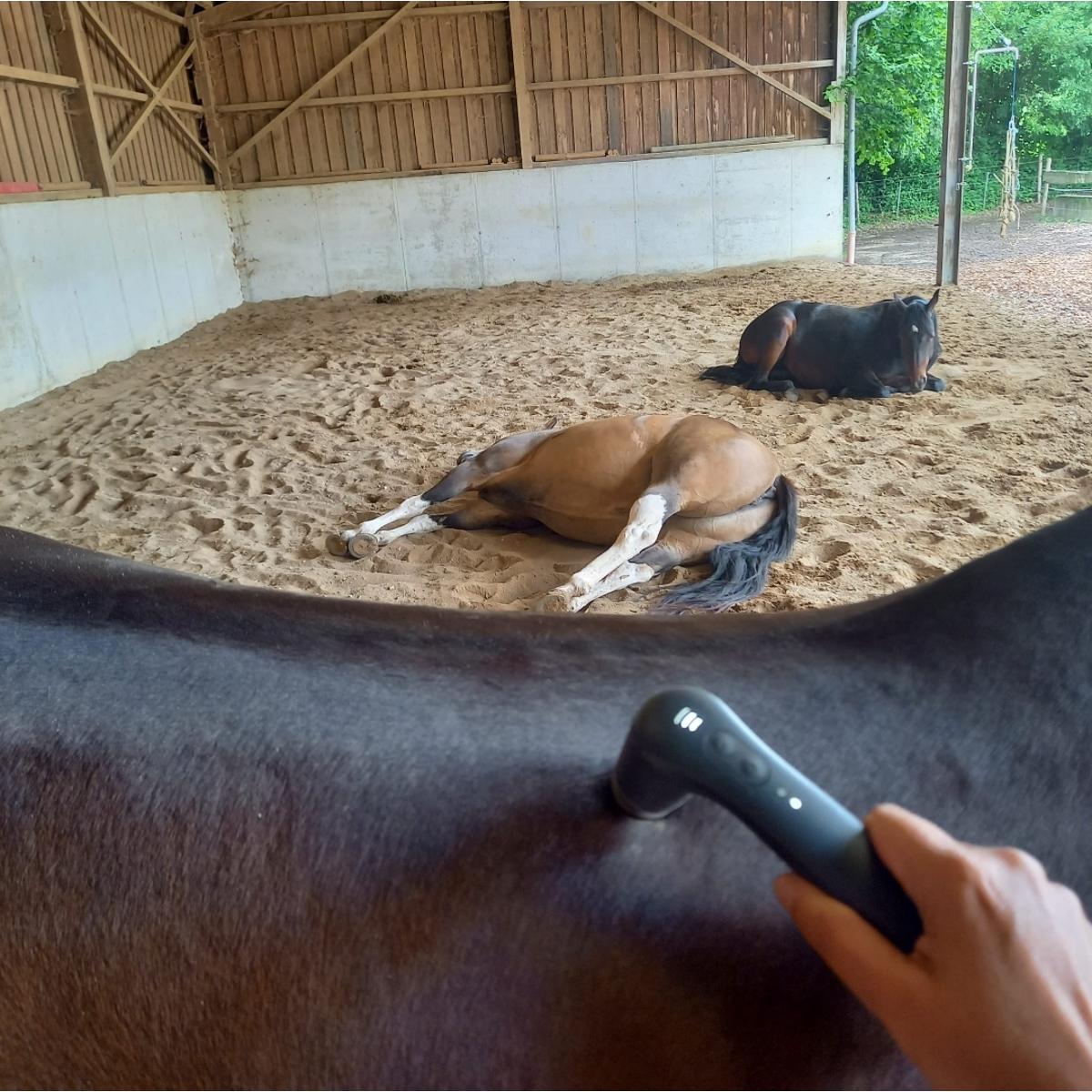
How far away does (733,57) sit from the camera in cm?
1322

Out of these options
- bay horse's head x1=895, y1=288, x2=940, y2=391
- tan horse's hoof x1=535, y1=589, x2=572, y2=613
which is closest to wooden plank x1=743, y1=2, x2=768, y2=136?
bay horse's head x1=895, y1=288, x2=940, y2=391

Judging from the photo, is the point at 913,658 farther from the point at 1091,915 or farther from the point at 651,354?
the point at 651,354

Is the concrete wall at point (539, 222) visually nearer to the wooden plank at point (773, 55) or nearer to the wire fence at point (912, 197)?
the wooden plank at point (773, 55)

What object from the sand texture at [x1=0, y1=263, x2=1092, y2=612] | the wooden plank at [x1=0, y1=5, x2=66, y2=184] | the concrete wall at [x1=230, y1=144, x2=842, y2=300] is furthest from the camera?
the concrete wall at [x1=230, y1=144, x2=842, y2=300]

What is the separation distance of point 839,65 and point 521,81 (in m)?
4.73

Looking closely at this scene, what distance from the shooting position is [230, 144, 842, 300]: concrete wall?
13.4 metres

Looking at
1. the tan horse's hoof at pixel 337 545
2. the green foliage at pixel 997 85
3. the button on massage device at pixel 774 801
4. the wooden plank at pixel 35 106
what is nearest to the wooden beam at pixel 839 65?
the green foliage at pixel 997 85

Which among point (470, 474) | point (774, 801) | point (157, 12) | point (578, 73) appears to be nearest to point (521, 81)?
point (578, 73)

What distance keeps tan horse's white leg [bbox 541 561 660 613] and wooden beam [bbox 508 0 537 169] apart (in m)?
11.2

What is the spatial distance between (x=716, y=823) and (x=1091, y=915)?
36 centimetres

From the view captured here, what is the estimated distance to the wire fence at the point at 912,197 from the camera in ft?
69.0

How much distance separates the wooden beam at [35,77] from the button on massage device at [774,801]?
10322 millimetres

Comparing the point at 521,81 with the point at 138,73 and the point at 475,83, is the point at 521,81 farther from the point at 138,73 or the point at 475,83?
the point at 138,73

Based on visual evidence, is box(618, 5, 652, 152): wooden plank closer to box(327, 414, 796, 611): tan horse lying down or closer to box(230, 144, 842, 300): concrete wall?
box(230, 144, 842, 300): concrete wall
